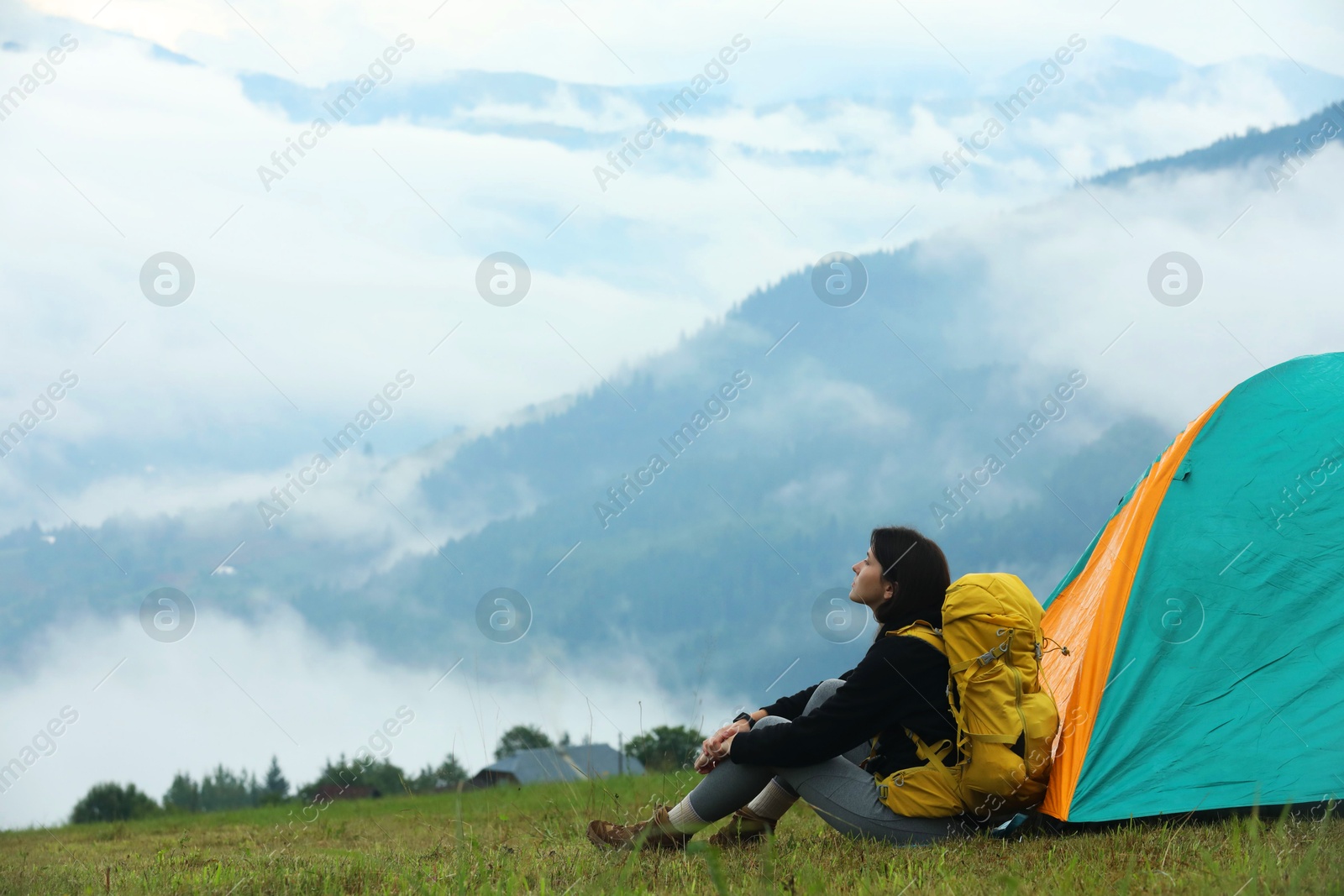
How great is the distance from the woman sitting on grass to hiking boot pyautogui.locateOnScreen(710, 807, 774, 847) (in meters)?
0.17

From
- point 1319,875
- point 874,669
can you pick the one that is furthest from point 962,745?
point 1319,875

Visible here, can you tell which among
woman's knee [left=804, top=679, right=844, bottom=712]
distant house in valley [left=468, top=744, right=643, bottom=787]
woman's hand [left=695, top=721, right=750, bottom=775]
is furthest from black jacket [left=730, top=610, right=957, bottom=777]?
distant house in valley [left=468, top=744, right=643, bottom=787]

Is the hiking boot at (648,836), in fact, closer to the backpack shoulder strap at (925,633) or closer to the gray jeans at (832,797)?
the gray jeans at (832,797)

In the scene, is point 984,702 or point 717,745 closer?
point 984,702

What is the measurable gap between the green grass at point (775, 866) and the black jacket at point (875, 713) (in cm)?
41

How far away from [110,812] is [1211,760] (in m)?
11.2

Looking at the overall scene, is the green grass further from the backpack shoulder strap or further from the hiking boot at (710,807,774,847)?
the backpack shoulder strap

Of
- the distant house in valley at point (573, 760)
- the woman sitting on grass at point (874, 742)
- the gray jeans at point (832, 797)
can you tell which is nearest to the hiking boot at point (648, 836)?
the woman sitting on grass at point (874, 742)

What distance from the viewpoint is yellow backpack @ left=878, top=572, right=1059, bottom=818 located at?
395 centimetres

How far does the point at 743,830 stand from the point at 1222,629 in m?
2.39

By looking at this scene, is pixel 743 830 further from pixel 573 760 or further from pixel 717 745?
pixel 573 760

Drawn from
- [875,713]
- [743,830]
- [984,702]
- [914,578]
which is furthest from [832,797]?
[914,578]

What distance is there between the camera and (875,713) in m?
4.10

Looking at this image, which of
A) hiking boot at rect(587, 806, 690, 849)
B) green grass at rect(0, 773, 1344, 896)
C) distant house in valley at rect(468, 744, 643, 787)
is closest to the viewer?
green grass at rect(0, 773, 1344, 896)
